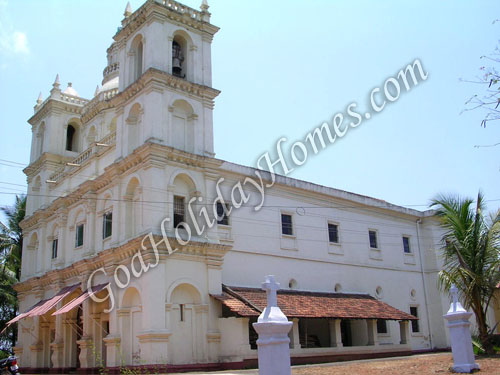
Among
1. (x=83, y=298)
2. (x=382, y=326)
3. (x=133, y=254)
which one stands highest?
(x=133, y=254)

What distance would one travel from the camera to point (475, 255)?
18.5 m

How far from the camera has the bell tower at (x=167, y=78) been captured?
22.2m

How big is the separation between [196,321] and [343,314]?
742 cm

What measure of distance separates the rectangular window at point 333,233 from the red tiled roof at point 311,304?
2940 millimetres

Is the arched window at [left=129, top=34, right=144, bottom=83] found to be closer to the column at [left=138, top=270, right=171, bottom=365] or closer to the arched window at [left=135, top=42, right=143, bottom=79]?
the arched window at [left=135, top=42, right=143, bottom=79]

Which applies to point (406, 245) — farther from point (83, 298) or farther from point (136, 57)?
point (83, 298)

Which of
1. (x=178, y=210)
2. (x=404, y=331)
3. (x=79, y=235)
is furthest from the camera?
(x=404, y=331)

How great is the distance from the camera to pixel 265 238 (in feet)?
82.8

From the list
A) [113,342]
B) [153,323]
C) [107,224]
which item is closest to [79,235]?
[107,224]

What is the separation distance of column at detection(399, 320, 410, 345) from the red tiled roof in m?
0.88

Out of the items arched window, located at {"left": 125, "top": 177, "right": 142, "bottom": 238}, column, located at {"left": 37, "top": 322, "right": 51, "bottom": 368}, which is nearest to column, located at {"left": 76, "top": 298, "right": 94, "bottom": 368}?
arched window, located at {"left": 125, "top": 177, "right": 142, "bottom": 238}

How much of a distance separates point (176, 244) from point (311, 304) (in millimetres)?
7566

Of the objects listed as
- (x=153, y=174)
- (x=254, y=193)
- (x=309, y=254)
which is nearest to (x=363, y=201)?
(x=309, y=254)

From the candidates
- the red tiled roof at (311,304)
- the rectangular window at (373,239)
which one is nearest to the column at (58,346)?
the red tiled roof at (311,304)
